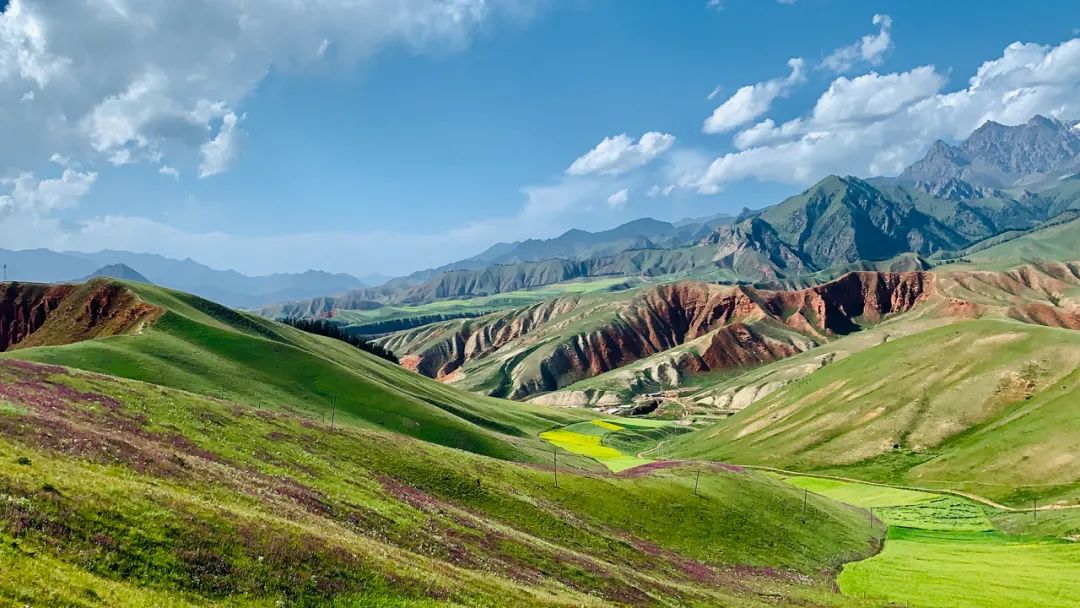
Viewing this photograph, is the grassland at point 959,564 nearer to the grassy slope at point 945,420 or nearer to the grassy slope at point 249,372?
the grassy slope at point 945,420

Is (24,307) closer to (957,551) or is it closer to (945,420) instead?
(957,551)

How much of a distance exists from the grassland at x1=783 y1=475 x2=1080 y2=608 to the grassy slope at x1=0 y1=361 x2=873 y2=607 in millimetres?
5738

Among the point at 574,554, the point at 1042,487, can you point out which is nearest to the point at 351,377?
the point at 574,554

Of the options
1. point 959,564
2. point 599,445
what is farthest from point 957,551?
point 599,445

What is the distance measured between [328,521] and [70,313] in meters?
128

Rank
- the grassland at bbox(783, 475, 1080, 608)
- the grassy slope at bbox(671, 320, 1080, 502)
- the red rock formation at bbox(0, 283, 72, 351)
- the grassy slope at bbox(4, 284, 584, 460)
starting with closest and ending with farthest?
1. the grassland at bbox(783, 475, 1080, 608)
2. the grassy slope at bbox(4, 284, 584, 460)
3. the grassy slope at bbox(671, 320, 1080, 502)
4. the red rock formation at bbox(0, 283, 72, 351)

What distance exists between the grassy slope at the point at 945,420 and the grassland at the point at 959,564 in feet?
66.9

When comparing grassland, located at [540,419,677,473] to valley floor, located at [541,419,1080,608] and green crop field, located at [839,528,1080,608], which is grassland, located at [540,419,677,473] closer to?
valley floor, located at [541,419,1080,608]

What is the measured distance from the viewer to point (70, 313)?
133m

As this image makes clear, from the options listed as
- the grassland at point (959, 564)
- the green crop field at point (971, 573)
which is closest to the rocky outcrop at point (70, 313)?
the green crop field at point (971, 573)

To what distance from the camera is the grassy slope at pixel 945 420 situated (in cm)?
12550

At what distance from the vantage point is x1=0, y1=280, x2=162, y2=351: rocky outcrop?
390 ft

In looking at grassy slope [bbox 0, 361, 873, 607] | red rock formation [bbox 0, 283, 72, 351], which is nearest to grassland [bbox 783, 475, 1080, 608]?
grassy slope [bbox 0, 361, 873, 607]

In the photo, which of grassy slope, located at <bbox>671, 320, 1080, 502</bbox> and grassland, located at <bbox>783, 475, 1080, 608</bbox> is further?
grassy slope, located at <bbox>671, 320, 1080, 502</bbox>
